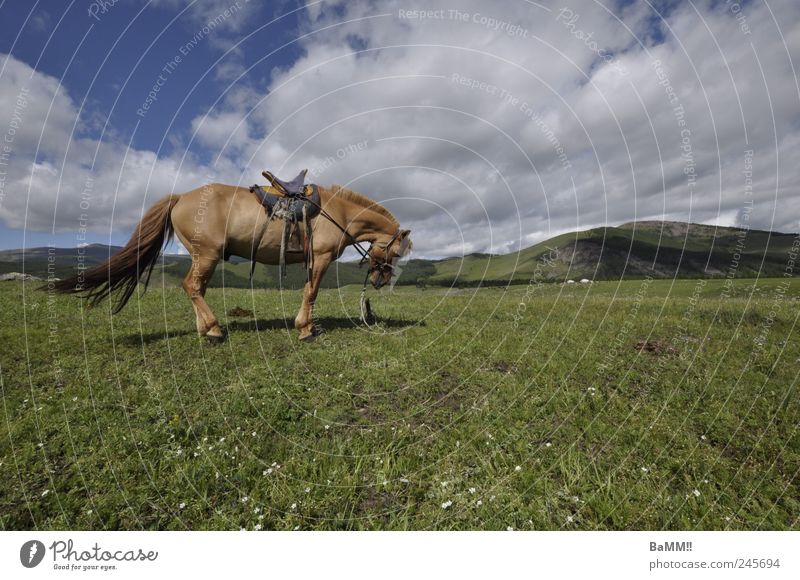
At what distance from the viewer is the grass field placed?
3.82 meters

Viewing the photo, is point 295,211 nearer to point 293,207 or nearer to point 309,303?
point 293,207

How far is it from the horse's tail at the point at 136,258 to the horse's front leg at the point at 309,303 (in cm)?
422

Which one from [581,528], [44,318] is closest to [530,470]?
[581,528]

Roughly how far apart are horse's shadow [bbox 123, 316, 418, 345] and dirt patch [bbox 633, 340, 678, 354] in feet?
21.8

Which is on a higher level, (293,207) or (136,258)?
(293,207)

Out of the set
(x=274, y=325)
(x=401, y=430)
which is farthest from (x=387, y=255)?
(x=401, y=430)

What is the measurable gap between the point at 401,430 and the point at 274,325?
26.8 ft

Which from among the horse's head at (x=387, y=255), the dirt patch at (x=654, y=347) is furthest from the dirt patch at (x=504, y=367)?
the horse's head at (x=387, y=255)

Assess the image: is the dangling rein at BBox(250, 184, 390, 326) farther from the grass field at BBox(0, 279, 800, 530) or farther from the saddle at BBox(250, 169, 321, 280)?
the grass field at BBox(0, 279, 800, 530)

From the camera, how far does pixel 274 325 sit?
12070 millimetres

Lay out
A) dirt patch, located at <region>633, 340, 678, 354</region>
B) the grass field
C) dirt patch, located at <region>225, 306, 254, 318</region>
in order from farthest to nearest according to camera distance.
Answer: dirt patch, located at <region>225, 306, 254, 318</region> → dirt patch, located at <region>633, 340, 678, 354</region> → the grass field

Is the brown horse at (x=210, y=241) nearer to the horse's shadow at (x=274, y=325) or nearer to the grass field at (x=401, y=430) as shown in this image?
the horse's shadow at (x=274, y=325)

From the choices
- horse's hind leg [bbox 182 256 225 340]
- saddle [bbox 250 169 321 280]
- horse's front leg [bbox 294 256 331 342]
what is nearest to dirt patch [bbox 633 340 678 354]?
horse's front leg [bbox 294 256 331 342]

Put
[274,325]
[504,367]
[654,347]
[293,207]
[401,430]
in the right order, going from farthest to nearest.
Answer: [274,325]
[293,207]
[654,347]
[504,367]
[401,430]
